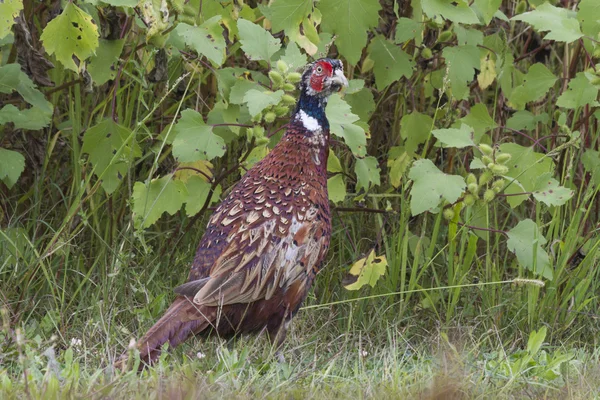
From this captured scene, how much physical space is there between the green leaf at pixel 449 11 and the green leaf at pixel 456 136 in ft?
1.38

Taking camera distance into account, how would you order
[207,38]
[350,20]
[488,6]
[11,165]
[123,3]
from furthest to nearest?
1. [11,165]
2. [350,20]
3. [488,6]
4. [207,38]
5. [123,3]

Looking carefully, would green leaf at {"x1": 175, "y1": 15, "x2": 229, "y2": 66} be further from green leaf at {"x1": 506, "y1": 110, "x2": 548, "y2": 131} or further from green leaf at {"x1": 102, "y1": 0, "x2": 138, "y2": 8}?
green leaf at {"x1": 506, "y1": 110, "x2": 548, "y2": 131}

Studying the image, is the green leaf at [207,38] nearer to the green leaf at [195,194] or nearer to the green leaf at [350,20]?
the green leaf at [350,20]

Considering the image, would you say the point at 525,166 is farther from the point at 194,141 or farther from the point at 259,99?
the point at 194,141

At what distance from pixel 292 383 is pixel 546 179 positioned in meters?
1.39

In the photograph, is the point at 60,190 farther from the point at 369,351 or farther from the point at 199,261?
the point at 369,351

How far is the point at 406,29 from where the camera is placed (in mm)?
4051

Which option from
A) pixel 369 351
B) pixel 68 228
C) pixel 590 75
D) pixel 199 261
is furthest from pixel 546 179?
pixel 68 228

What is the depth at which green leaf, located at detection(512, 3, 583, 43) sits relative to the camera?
3.67 metres

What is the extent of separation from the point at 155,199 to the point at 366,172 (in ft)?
2.92

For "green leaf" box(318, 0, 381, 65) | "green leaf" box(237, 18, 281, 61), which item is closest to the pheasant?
"green leaf" box(318, 0, 381, 65)

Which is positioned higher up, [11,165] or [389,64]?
[389,64]

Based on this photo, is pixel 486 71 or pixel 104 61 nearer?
pixel 104 61

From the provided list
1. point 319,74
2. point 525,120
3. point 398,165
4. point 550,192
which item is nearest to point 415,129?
point 398,165
